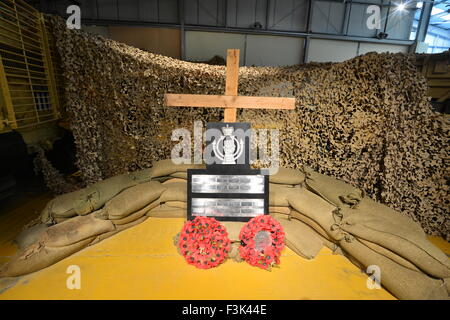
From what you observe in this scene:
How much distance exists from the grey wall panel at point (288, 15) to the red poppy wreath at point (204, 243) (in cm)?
935

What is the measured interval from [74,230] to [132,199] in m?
0.62

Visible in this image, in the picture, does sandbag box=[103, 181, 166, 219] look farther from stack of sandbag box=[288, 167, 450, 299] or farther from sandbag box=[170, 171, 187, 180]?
stack of sandbag box=[288, 167, 450, 299]

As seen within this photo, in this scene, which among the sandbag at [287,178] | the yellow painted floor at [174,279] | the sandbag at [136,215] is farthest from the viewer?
the sandbag at [287,178]

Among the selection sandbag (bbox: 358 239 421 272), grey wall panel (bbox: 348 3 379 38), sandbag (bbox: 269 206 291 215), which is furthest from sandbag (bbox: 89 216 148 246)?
grey wall panel (bbox: 348 3 379 38)

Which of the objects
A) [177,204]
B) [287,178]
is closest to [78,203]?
[177,204]

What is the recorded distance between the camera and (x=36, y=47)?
11.3 ft

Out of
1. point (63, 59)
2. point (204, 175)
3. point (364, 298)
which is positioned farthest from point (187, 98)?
point (364, 298)

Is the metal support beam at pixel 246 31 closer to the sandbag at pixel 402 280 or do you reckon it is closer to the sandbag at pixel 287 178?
the sandbag at pixel 287 178

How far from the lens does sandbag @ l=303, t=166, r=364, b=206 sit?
225cm

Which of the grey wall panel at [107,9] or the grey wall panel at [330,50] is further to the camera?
the grey wall panel at [330,50]

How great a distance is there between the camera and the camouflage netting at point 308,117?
2273mm

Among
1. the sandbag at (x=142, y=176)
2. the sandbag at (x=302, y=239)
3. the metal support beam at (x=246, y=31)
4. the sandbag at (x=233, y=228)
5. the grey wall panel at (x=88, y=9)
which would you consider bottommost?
the sandbag at (x=302, y=239)

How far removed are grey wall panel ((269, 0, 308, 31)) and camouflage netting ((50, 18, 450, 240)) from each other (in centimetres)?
728

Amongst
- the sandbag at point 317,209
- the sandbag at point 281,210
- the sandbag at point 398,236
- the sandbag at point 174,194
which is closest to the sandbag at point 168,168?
the sandbag at point 174,194
